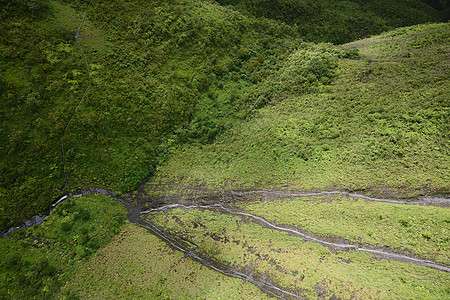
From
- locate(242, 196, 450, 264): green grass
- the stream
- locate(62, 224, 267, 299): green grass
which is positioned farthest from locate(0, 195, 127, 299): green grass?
locate(242, 196, 450, 264): green grass

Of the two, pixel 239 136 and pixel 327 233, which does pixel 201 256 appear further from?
pixel 239 136

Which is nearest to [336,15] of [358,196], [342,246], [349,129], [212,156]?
[349,129]

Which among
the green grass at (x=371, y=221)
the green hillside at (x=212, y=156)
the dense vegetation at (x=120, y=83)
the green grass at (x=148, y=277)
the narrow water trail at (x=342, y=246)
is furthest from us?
the dense vegetation at (x=120, y=83)

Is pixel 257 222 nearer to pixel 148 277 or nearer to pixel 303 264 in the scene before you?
pixel 303 264

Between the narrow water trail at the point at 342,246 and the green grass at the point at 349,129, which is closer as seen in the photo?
the narrow water trail at the point at 342,246

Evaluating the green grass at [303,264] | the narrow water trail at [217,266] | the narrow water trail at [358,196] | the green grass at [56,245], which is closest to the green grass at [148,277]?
the narrow water trail at [217,266]

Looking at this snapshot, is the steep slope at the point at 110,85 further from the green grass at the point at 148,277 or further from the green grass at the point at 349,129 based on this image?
the green grass at the point at 148,277

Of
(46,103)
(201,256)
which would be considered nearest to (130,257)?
(201,256)
